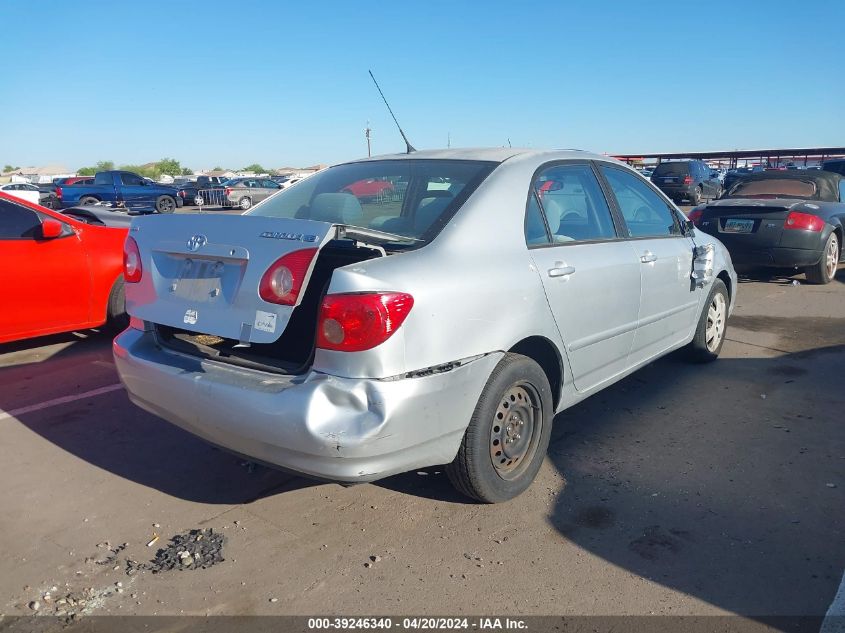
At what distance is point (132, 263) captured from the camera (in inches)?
134

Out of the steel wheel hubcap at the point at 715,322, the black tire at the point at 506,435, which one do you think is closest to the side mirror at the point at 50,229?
the black tire at the point at 506,435

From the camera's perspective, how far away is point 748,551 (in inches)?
116

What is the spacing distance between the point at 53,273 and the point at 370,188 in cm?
339

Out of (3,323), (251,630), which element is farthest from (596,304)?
(3,323)

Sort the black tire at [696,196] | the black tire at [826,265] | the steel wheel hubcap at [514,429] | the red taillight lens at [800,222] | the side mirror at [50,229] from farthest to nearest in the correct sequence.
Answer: the black tire at [696,196] < the black tire at [826,265] < the red taillight lens at [800,222] < the side mirror at [50,229] < the steel wheel hubcap at [514,429]

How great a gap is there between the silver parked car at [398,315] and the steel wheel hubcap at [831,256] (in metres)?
6.31

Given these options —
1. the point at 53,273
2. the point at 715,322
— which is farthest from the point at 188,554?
the point at 715,322

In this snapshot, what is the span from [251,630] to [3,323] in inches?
166

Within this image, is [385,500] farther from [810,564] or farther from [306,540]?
[810,564]

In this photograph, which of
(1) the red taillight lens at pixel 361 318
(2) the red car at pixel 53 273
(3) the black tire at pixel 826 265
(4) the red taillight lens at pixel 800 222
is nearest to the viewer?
(1) the red taillight lens at pixel 361 318

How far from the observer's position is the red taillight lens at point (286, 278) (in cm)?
274

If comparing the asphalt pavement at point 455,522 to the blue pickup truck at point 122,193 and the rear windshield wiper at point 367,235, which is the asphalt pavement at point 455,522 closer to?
the rear windshield wiper at point 367,235

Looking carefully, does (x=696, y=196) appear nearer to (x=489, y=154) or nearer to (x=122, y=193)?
(x=122, y=193)

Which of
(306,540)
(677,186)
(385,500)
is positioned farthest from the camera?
(677,186)
